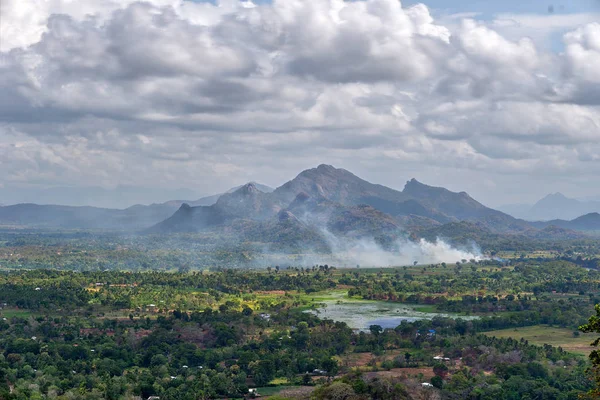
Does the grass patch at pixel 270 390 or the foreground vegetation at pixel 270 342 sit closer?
the foreground vegetation at pixel 270 342

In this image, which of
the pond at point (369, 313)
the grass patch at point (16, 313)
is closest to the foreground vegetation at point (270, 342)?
the grass patch at point (16, 313)

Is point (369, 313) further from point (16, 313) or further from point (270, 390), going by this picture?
point (16, 313)

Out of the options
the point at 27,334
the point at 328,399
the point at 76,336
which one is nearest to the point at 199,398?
the point at 328,399

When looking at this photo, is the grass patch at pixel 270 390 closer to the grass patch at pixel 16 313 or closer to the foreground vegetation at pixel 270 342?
the foreground vegetation at pixel 270 342

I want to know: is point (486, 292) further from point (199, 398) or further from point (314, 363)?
point (199, 398)

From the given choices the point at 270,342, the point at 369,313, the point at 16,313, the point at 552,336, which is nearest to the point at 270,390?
the point at 270,342
